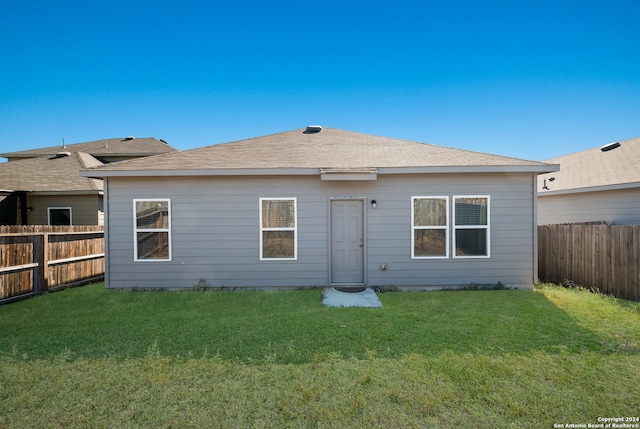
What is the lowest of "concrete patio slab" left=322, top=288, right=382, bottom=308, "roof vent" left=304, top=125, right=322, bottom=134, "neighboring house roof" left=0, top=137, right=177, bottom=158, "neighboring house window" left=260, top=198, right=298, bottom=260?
"concrete patio slab" left=322, top=288, right=382, bottom=308

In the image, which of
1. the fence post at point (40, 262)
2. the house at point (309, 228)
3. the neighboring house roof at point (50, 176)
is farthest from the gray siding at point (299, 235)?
the neighboring house roof at point (50, 176)

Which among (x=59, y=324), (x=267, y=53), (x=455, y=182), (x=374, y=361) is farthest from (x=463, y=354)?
(x=267, y=53)

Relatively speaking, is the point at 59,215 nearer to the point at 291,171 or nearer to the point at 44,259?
the point at 44,259

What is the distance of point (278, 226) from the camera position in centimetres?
697

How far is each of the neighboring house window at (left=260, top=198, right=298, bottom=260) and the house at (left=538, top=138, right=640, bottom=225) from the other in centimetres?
Answer: 930

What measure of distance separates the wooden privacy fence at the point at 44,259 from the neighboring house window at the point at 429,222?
8486mm

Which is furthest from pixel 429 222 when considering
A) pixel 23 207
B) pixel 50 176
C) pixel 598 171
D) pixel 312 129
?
pixel 50 176

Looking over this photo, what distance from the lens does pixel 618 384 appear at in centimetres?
291

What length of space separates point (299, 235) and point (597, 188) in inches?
359

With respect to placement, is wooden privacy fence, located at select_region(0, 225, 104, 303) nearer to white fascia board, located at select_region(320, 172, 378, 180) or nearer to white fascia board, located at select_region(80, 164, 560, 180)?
white fascia board, located at select_region(80, 164, 560, 180)

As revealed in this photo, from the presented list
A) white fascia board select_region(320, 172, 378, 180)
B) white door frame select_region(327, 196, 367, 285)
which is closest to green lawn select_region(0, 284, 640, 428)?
white door frame select_region(327, 196, 367, 285)

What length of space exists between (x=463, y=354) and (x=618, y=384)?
1381 millimetres

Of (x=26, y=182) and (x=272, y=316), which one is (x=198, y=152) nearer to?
(x=272, y=316)

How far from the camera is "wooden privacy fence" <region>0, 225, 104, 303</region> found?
6059 millimetres
